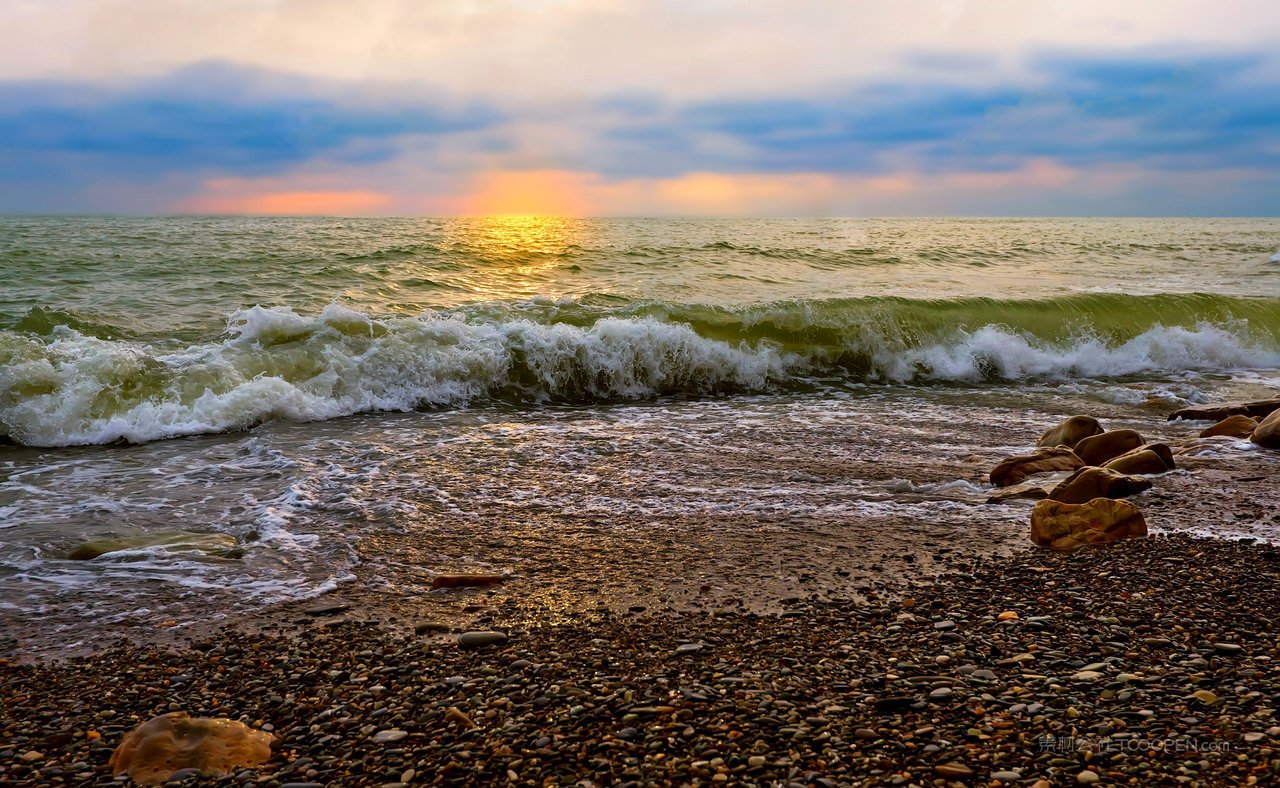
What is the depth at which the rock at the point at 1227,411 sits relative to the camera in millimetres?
8617

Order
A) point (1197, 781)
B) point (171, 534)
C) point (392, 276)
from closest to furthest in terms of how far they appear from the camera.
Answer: point (1197, 781) < point (171, 534) < point (392, 276)

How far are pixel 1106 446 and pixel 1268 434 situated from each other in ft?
4.64

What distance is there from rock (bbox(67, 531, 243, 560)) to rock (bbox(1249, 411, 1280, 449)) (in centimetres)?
783

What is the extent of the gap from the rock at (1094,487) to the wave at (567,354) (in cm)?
593

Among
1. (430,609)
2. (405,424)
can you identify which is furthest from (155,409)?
(430,609)

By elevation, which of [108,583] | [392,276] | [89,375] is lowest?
[108,583]

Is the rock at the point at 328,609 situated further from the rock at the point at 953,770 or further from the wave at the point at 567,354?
the wave at the point at 567,354

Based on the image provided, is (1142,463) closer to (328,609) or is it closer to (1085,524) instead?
(1085,524)

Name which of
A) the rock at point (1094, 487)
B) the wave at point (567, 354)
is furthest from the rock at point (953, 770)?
the wave at point (567, 354)

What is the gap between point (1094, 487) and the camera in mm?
5867

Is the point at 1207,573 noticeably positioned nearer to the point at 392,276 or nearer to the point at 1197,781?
the point at 1197,781

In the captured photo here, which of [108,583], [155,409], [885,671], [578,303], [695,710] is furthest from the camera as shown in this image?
[578,303]

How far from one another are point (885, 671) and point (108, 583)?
404 cm

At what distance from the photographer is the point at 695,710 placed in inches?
119
